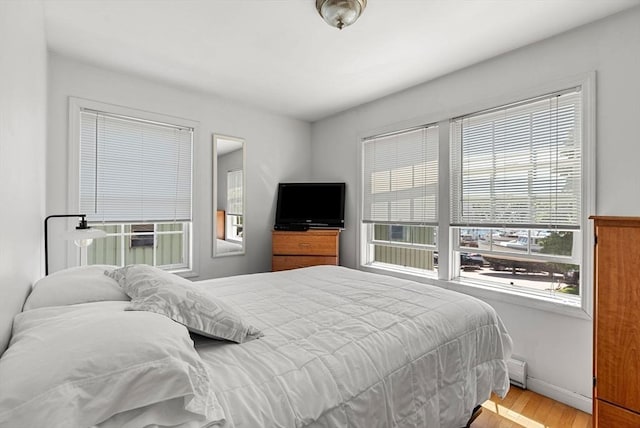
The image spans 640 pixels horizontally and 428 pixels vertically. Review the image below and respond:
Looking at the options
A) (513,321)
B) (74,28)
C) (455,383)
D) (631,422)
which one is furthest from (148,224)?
(631,422)

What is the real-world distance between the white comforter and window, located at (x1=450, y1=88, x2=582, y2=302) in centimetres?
99

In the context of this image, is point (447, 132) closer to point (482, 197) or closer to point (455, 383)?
point (482, 197)

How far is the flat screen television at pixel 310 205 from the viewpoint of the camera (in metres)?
3.88

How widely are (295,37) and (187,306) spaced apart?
2.08m

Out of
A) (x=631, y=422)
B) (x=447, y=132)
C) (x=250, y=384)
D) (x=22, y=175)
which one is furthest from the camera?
(x=447, y=132)

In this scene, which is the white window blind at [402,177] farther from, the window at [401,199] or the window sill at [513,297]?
the window sill at [513,297]

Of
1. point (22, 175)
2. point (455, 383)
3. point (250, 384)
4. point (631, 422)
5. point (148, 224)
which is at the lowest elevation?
point (631, 422)

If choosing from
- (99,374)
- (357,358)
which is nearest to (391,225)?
(357,358)

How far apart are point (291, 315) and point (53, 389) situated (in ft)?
3.36

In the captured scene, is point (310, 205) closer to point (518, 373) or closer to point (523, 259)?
point (523, 259)

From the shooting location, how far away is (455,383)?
146 centimetres

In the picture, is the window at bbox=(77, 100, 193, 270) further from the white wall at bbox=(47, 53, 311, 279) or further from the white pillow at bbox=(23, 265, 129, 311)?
the white pillow at bbox=(23, 265, 129, 311)

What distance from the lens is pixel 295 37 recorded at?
7.55ft

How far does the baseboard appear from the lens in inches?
82.1
